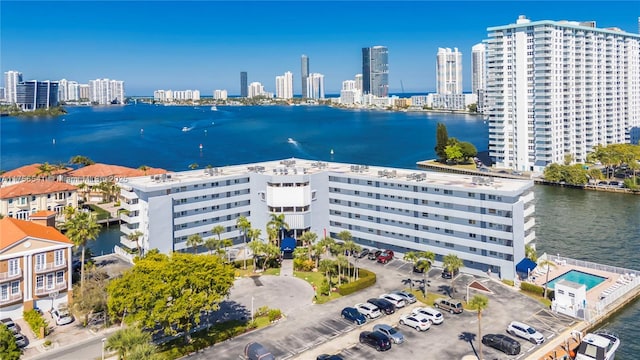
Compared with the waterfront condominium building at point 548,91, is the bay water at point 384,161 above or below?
below

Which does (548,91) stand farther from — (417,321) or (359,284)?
(417,321)

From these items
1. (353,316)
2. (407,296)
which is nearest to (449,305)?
(407,296)

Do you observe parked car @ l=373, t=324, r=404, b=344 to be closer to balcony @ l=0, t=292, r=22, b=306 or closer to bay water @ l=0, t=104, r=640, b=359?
bay water @ l=0, t=104, r=640, b=359

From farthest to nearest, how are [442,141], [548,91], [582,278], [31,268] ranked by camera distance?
[442,141], [548,91], [582,278], [31,268]

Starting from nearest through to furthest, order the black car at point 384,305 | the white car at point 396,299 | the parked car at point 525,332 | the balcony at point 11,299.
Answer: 1. the parked car at point 525,332
2. the balcony at point 11,299
3. the black car at point 384,305
4. the white car at point 396,299

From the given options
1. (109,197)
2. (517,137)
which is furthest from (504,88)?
(109,197)

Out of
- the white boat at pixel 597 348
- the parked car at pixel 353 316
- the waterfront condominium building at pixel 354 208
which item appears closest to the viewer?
the white boat at pixel 597 348

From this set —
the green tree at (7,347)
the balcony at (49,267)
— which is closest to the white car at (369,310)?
the green tree at (7,347)

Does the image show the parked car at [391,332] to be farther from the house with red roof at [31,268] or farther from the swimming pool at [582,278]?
the house with red roof at [31,268]
